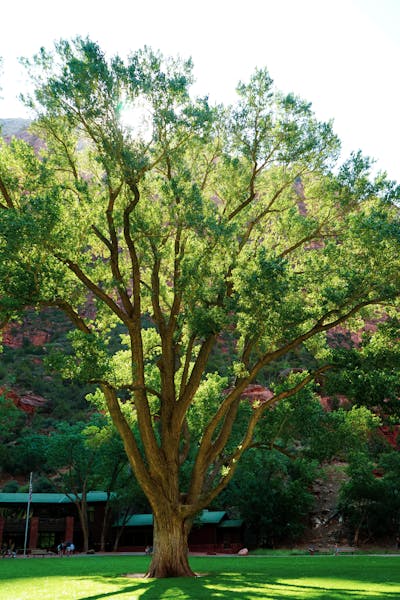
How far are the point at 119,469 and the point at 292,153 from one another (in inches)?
1246

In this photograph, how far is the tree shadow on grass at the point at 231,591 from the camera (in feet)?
35.1

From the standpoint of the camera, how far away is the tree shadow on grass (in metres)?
10.7

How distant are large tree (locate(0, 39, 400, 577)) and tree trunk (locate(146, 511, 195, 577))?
39mm

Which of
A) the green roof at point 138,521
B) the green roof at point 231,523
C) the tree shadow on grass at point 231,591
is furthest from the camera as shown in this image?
the green roof at point 138,521

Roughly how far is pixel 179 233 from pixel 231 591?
9286 millimetres

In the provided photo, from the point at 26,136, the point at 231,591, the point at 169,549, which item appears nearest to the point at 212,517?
the point at 169,549

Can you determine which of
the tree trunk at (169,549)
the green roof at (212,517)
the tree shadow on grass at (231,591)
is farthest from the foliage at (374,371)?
the green roof at (212,517)

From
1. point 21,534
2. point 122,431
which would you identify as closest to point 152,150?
point 122,431

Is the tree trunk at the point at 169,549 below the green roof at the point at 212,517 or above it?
below

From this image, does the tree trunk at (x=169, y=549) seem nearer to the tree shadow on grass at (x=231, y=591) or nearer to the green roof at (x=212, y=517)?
the tree shadow on grass at (x=231, y=591)

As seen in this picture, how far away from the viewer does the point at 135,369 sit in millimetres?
15625

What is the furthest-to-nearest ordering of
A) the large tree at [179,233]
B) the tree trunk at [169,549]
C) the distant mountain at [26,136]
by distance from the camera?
the distant mountain at [26,136] < the tree trunk at [169,549] < the large tree at [179,233]

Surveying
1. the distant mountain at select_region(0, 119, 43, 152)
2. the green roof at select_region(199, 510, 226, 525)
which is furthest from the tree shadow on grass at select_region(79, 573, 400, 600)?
the green roof at select_region(199, 510, 226, 525)

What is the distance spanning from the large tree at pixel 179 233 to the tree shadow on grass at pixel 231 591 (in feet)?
6.37
